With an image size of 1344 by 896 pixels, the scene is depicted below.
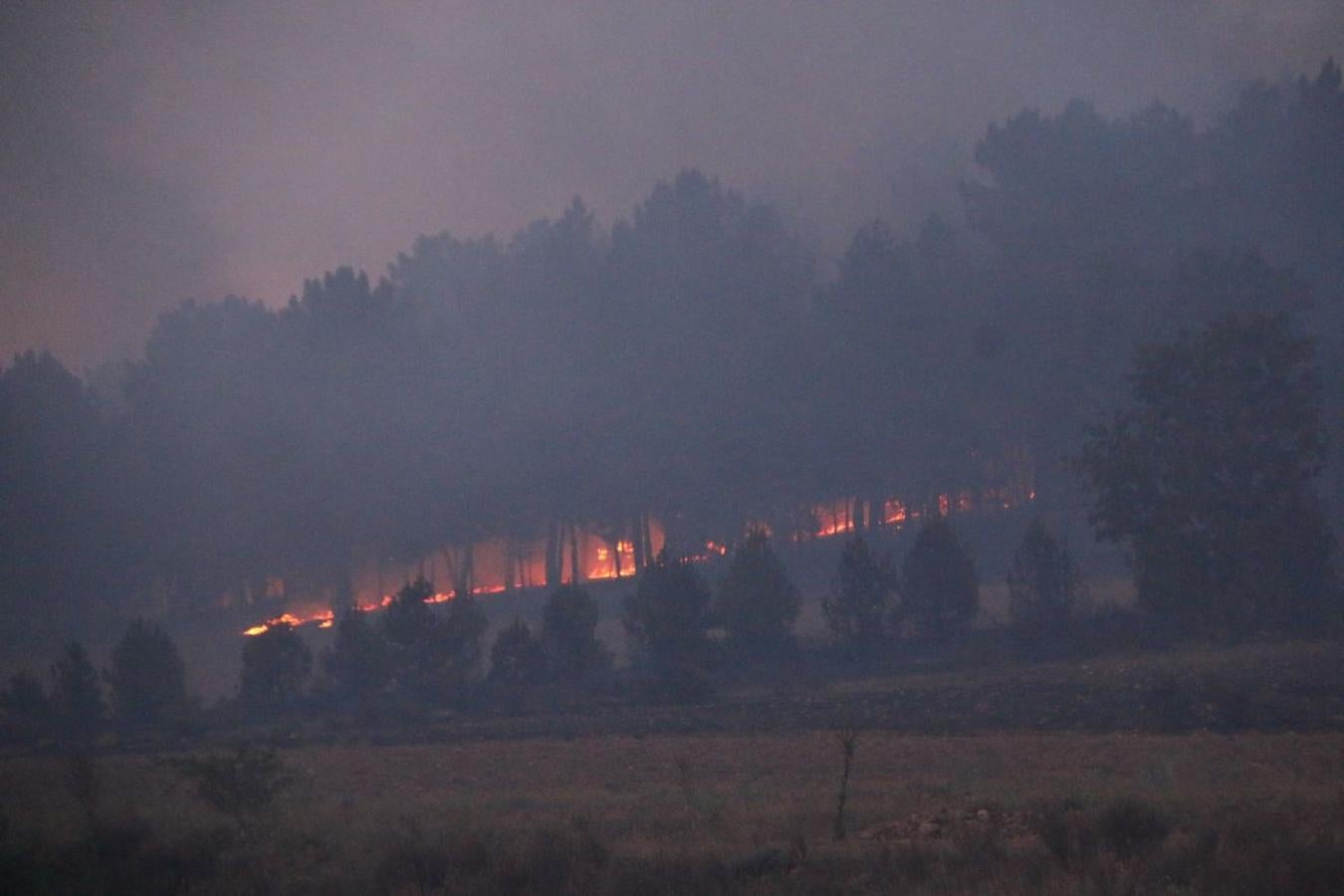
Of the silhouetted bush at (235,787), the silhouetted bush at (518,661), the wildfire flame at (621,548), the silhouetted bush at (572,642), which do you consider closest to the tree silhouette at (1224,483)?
the silhouetted bush at (572,642)

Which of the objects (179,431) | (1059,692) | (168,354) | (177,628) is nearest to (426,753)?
(1059,692)

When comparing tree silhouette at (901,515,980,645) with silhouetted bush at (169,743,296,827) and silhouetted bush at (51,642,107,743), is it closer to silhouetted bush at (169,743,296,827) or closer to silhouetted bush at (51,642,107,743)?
silhouetted bush at (51,642,107,743)

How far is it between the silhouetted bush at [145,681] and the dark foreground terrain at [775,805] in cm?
1277

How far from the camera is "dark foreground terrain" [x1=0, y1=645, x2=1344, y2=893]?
11250mm

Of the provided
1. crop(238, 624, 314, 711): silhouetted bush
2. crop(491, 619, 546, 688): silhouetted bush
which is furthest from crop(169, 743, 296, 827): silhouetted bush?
crop(238, 624, 314, 711): silhouetted bush

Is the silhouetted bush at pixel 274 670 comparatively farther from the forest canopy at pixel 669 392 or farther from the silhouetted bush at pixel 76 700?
the forest canopy at pixel 669 392

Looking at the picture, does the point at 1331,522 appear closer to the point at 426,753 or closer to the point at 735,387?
the point at 735,387

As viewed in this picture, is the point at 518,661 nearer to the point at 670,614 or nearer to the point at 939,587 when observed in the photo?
the point at 670,614

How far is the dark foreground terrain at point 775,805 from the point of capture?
11.2 m

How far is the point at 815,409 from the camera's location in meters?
75.9

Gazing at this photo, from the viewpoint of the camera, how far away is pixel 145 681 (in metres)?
45.4

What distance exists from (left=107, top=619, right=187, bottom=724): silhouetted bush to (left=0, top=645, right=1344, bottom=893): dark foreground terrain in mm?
12768

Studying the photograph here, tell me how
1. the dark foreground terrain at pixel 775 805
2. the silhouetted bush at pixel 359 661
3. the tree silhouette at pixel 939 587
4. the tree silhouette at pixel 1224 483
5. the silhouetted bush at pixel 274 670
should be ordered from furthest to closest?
1. the tree silhouette at pixel 939 587
2. the silhouetted bush at pixel 274 670
3. the silhouetted bush at pixel 359 661
4. the tree silhouette at pixel 1224 483
5. the dark foreground terrain at pixel 775 805

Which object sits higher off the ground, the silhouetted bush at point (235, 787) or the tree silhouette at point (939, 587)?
the tree silhouette at point (939, 587)
